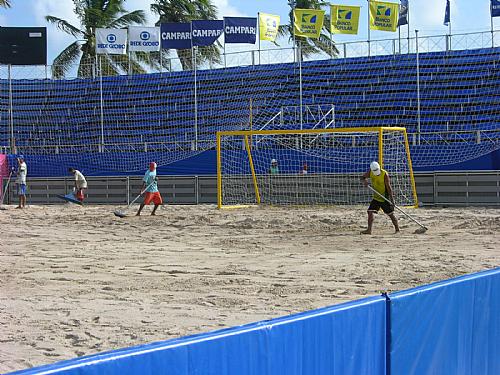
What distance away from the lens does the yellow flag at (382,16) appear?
116 ft

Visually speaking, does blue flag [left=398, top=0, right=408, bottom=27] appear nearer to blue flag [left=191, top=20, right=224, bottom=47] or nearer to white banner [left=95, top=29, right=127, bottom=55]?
blue flag [left=191, top=20, right=224, bottom=47]

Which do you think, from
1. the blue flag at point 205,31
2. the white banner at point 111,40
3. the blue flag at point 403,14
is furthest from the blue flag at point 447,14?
the white banner at point 111,40

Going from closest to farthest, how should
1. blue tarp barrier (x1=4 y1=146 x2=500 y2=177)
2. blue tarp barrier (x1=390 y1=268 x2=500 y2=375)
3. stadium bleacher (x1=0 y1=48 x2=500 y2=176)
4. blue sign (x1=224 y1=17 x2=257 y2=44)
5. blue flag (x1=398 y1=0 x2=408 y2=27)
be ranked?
1. blue tarp barrier (x1=390 y1=268 x2=500 y2=375)
2. blue tarp barrier (x1=4 y1=146 x2=500 y2=177)
3. stadium bleacher (x1=0 y1=48 x2=500 y2=176)
4. blue flag (x1=398 y1=0 x2=408 y2=27)
5. blue sign (x1=224 y1=17 x2=257 y2=44)

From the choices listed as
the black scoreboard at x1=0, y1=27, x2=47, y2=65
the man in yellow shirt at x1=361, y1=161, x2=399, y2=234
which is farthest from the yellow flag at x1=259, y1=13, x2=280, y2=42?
the man in yellow shirt at x1=361, y1=161, x2=399, y2=234

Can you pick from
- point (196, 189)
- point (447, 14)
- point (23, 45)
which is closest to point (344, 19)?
point (447, 14)

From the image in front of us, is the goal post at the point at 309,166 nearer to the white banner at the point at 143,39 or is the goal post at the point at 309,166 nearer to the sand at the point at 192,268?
the sand at the point at 192,268

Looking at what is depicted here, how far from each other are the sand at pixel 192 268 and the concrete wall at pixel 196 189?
3.88 meters

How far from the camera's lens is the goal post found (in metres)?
23.7

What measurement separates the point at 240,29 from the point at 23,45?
29.3 ft

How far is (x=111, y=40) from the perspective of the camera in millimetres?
37438

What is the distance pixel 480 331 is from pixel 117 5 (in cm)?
4482

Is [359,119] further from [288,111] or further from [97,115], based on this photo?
[97,115]

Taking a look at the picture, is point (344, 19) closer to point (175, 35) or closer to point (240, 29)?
point (240, 29)

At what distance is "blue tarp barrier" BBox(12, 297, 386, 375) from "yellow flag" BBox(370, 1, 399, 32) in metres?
32.0
